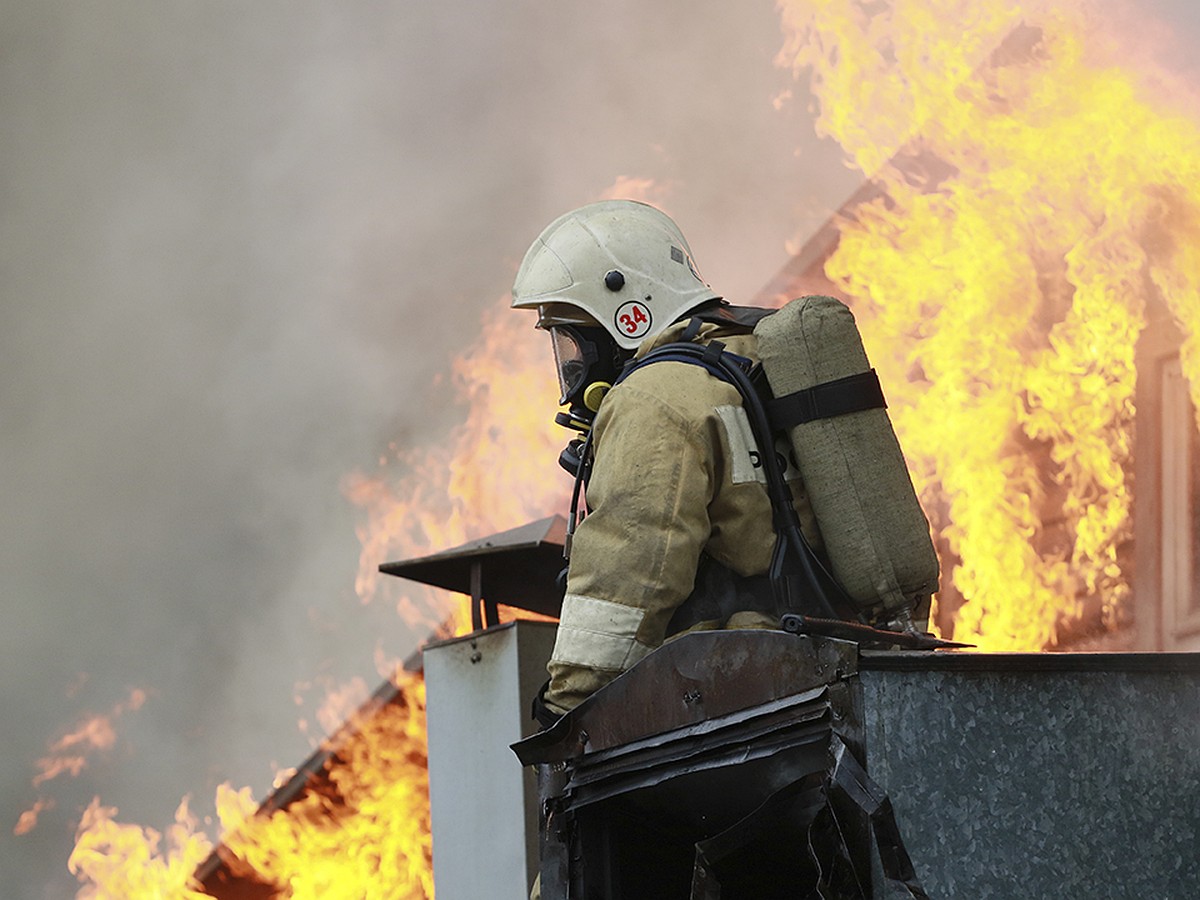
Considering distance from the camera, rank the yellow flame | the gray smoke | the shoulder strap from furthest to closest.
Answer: the gray smoke, the yellow flame, the shoulder strap

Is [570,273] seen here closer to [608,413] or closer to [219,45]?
[608,413]

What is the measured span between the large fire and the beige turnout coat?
132 inches

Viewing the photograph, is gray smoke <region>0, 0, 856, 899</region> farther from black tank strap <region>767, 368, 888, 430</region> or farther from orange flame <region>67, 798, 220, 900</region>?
black tank strap <region>767, 368, 888, 430</region>

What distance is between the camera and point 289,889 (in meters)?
7.23

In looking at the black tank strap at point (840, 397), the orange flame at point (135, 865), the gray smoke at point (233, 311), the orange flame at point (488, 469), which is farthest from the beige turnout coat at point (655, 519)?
the gray smoke at point (233, 311)

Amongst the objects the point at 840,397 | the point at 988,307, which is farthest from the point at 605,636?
the point at 988,307

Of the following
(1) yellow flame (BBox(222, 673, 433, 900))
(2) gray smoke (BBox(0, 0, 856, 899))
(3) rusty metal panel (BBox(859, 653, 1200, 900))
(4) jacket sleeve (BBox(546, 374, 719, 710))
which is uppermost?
(2) gray smoke (BBox(0, 0, 856, 899))

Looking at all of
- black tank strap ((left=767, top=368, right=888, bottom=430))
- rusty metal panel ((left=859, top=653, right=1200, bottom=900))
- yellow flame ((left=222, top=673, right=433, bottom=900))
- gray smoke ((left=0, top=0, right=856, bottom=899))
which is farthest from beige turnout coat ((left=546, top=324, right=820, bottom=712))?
gray smoke ((left=0, top=0, right=856, bottom=899))

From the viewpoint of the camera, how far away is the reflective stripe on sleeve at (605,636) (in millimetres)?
3457

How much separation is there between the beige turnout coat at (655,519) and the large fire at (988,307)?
3.34m

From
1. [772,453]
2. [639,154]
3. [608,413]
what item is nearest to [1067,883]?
[772,453]

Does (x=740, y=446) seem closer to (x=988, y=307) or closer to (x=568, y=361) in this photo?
(x=568, y=361)

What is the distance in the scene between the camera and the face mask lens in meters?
4.44

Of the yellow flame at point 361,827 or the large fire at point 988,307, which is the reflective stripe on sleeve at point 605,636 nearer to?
the large fire at point 988,307
